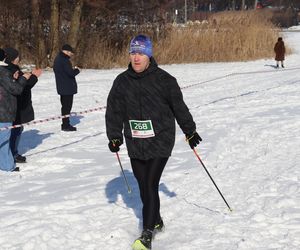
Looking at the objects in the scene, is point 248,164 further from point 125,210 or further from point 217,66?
point 217,66

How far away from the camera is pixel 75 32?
21.9 metres

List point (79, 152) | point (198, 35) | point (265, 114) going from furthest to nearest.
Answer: point (198, 35) < point (265, 114) < point (79, 152)

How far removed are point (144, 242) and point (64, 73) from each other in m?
5.45

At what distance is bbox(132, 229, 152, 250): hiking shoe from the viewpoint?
4.23 meters

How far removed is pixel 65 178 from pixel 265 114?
188 inches

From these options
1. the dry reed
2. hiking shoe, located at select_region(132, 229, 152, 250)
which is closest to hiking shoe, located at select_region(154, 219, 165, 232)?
hiking shoe, located at select_region(132, 229, 152, 250)

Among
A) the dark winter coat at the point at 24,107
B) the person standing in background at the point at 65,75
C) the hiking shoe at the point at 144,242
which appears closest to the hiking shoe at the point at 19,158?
the dark winter coat at the point at 24,107

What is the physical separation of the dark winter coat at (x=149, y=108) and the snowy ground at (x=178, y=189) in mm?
808

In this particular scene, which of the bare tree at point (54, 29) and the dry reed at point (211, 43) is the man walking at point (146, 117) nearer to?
the bare tree at point (54, 29)

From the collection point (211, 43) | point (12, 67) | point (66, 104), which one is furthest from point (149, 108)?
point (211, 43)

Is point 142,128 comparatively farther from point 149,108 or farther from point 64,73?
point 64,73

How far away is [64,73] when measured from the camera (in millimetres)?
9250

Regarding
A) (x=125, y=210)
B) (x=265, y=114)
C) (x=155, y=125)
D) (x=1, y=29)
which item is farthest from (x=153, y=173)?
(x=1, y=29)

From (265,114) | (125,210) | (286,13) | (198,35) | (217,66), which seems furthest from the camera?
(286,13)
